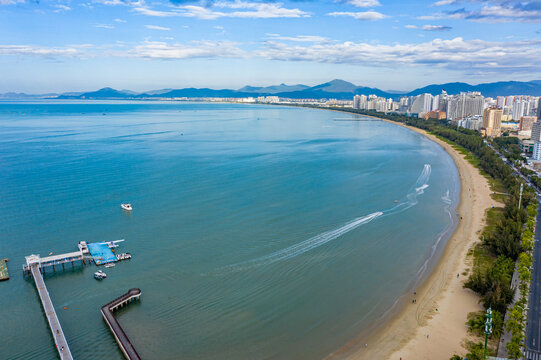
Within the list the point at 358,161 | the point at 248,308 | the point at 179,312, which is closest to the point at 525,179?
the point at 358,161

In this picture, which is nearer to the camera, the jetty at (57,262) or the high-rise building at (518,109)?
the jetty at (57,262)

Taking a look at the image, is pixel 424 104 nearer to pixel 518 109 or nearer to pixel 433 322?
pixel 518 109

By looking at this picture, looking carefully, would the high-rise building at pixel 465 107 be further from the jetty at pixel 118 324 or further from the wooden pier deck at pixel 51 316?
the wooden pier deck at pixel 51 316

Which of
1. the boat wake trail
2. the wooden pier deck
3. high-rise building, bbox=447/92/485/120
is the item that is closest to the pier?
the wooden pier deck

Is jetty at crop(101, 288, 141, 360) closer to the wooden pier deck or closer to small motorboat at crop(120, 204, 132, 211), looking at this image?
the wooden pier deck

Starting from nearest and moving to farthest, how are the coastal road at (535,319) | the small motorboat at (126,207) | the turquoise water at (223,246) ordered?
the coastal road at (535,319)
the turquoise water at (223,246)
the small motorboat at (126,207)

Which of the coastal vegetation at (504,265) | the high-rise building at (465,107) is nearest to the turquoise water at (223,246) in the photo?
the coastal vegetation at (504,265)

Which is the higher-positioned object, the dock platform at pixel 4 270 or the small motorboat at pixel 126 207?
the small motorboat at pixel 126 207
